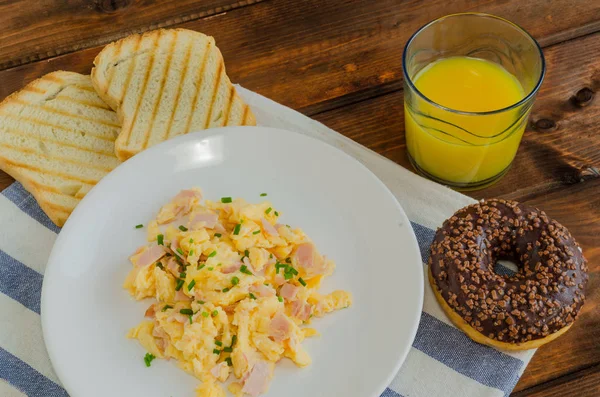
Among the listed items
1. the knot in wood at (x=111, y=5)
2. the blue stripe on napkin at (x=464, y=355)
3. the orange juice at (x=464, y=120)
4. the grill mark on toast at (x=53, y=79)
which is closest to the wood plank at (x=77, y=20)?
the knot in wood at (x=111, y=5)

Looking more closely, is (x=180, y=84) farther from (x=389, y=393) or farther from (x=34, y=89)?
(x=389, y=393)

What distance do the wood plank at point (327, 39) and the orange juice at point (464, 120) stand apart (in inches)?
16.8

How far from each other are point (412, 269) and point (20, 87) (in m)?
2.05

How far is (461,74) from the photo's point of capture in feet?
9.39

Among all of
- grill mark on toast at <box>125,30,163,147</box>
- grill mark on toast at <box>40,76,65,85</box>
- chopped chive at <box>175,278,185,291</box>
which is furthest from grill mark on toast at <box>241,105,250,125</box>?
chopped chive at <box>175,278,185,291</box>

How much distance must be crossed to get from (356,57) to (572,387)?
174 centimetres

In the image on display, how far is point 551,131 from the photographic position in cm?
306

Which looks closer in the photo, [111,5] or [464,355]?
[464,355]

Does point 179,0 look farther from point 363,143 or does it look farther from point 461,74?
point 461,74

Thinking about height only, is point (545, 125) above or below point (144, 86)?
below

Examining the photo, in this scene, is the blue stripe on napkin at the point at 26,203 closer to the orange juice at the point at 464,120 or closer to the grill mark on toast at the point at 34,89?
the grill mark on toast at the point at 34,89

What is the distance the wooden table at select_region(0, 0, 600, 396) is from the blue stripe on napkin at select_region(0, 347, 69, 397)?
0.85 meters

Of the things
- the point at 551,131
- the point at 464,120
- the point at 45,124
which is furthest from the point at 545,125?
the point at 45,124

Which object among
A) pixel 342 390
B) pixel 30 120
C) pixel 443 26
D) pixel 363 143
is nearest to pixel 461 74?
pixel 443 26
